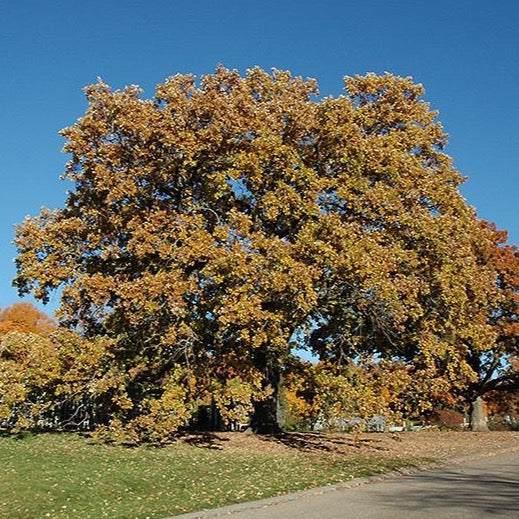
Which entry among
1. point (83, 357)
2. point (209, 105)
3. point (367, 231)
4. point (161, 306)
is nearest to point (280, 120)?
point (209, 105)

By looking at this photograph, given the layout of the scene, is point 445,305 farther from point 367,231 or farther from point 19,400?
point 19,400

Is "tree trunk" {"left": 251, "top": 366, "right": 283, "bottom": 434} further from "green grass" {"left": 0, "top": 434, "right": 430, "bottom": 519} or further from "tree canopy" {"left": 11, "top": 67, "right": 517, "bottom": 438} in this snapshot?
"green grass" {"left": 0, "top": 434, "right": 430, "bottom": 519}

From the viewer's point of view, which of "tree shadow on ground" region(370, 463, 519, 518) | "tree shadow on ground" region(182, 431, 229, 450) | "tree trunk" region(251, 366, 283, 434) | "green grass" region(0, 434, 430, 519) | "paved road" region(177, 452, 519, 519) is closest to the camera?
"paved road" region(177, 452, 519, 519)

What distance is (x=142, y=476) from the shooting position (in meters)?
13.1

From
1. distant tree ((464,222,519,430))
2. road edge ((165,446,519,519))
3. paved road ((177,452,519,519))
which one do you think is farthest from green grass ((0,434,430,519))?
distant tree ((464,222,519,430))

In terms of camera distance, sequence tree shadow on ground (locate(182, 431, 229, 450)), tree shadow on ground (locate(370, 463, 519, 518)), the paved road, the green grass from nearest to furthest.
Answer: the paved road, tree shadow on ground (locate(370, 463, 519, 518)), the green grass, tree shadow on ground (locate(182, 431, 229, 450))

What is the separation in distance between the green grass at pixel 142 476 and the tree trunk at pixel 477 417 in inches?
774

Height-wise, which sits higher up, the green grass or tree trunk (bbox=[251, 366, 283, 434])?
tree trunk (bbox=[251, 366, 283, 434])

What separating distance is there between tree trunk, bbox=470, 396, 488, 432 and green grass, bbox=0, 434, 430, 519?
19.6m

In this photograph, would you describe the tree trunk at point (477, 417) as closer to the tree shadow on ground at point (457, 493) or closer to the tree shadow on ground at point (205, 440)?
the tree shadow on ground at point (205, 440)

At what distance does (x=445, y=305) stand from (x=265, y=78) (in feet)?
34.0

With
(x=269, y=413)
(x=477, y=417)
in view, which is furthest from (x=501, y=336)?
(x=269, y=413)

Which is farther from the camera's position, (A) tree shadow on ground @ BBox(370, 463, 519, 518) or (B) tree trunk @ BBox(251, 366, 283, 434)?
(B) tree trunk @ BBox(251, 366, 283, 434)

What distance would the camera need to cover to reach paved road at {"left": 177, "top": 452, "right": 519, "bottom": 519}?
8.96 m
